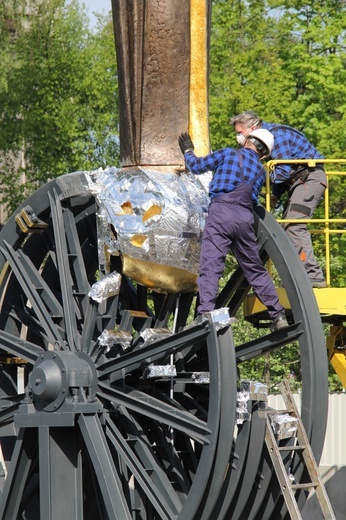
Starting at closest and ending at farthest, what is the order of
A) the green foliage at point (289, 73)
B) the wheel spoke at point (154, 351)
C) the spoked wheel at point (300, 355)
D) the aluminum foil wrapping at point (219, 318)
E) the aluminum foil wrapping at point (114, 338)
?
the aluminum foil wrapping at point (219, 318) < the wheel spoke at point (154, 351) < the spoked wheel at point (300, 355) < the aluminum foil wrapping at point (114, 338) < the green foliage at point (289, 73)

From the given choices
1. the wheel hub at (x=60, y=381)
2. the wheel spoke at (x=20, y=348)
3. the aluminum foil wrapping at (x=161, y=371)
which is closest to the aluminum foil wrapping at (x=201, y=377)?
the aluminum foil wrapping at (x=161, y=371)

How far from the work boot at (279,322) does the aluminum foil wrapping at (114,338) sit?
1287 mm

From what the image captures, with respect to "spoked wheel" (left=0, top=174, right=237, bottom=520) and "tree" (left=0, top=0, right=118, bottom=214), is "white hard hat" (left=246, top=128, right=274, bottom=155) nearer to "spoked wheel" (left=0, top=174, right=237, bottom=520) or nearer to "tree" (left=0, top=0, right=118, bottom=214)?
"spoked wheel" (left=0, top=174, right=237, bottom=520)

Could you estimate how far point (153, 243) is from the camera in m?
9.84

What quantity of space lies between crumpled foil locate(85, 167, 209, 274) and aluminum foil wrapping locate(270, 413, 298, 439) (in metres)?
1.53

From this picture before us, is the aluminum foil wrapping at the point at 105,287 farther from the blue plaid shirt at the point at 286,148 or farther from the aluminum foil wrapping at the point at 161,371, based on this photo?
the blue plaid shirt at the point at 286,148

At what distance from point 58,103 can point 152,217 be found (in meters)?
21.0

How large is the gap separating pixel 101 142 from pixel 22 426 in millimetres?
20552

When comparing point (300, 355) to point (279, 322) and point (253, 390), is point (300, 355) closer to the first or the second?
point (279, 322)

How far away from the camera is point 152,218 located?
387 inches

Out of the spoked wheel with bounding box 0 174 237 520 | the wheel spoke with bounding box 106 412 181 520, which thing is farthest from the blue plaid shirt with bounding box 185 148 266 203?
the wheel spoke with bounding box 106 412 181 520

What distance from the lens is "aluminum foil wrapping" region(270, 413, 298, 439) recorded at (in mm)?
9391

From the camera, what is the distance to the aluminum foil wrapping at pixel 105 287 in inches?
399

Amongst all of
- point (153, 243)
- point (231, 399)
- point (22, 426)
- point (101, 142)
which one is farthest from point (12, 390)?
point (101, 142)
